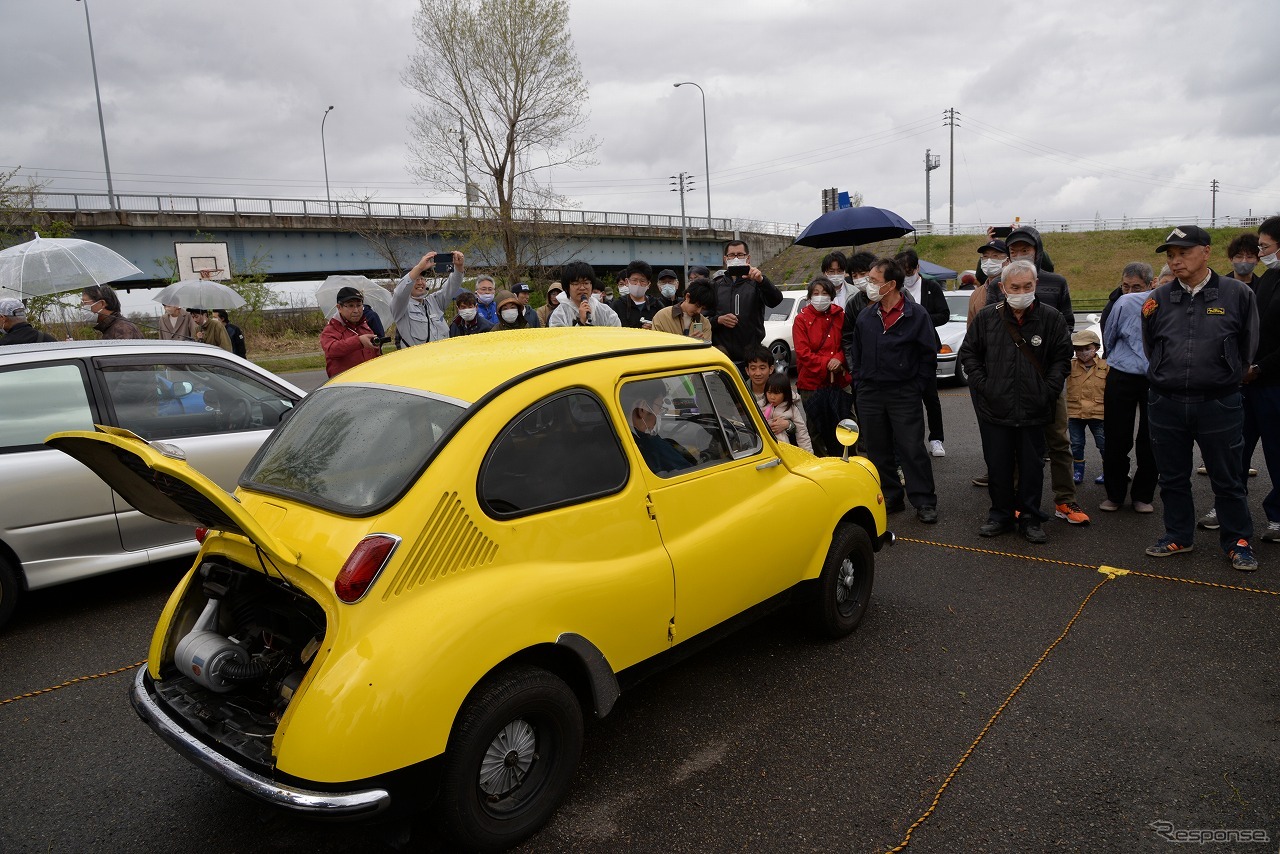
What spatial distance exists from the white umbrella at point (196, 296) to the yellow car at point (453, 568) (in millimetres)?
9152

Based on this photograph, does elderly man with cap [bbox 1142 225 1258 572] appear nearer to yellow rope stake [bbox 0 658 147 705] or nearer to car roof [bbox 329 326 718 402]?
car roof [bbox 329 326 718 402]

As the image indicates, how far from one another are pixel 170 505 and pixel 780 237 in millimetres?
58985

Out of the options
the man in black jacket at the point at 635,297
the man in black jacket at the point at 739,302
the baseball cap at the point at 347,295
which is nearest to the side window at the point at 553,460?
the man in black jacket at the point at 739,302

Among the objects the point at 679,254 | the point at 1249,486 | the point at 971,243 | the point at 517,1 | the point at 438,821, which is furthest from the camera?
the point at 971,243

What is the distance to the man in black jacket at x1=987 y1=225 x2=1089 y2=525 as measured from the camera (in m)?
6.29

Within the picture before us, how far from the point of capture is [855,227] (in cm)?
928

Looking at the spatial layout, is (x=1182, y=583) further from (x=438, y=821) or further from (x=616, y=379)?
(x=438, y=821)

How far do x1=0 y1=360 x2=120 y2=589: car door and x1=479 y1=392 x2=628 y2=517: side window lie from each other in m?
3.36

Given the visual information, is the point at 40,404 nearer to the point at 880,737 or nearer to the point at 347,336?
the point at 347,336

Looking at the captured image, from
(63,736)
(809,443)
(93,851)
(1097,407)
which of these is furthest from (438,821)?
(1097,407)

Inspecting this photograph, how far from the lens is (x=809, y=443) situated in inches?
249

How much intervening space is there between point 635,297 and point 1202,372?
462cm

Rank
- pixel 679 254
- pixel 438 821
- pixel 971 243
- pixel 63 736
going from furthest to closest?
pixel 971 243 < pixel 679 254 < pixel 63 736 < pixel 438 821

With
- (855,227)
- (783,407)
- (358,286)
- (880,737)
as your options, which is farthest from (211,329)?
(880,737)
